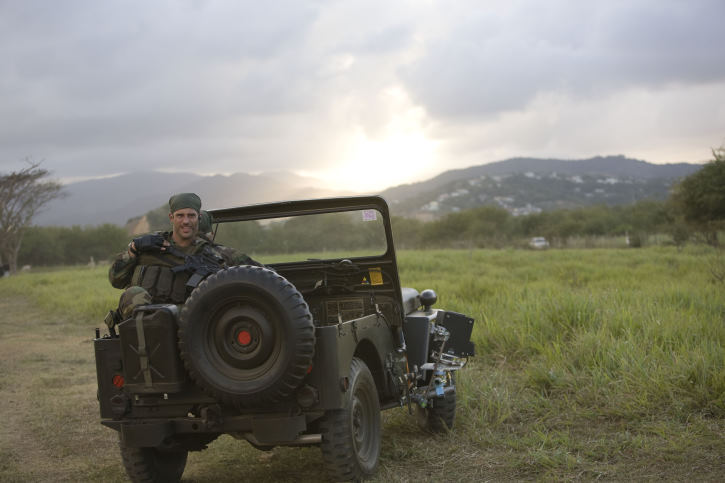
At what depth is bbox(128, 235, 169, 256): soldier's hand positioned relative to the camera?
416 centimetres

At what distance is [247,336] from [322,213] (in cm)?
191

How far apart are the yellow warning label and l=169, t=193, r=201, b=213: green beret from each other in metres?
1.41

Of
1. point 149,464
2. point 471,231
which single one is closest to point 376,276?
point 149,464

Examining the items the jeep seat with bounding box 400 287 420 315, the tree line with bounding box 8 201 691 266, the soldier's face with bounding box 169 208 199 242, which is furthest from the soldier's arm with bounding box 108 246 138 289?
the tree line with bounding box 8 201 691 266

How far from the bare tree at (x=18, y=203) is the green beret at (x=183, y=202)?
144 ft

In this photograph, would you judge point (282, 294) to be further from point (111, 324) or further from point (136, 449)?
point (136, 449)

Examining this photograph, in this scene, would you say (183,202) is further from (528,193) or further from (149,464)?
(528,193)

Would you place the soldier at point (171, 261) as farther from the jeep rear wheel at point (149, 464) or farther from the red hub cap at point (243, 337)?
the jeep rear wheel at point (149, 464)

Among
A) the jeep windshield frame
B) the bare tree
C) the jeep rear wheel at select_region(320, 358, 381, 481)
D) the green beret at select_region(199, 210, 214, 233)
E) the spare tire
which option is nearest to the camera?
the spare tire

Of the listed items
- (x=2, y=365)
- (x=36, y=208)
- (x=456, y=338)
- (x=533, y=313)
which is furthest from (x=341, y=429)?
(x=36, y=208)

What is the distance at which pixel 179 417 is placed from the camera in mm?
3721

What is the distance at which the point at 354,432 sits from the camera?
13.0 ft

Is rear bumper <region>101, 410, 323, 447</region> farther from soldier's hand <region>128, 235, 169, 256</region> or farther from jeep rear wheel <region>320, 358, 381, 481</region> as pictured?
soldier's hand <region>128, 235, 169, 256</region>

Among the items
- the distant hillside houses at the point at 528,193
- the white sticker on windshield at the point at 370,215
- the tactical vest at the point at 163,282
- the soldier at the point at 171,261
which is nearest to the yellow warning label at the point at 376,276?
the white sticker on windshield at the point at 370,215
